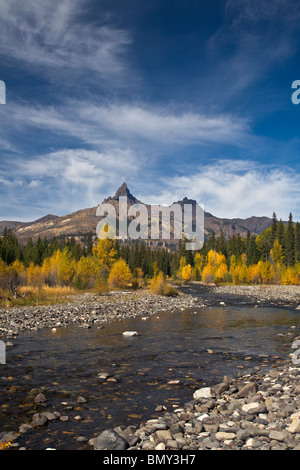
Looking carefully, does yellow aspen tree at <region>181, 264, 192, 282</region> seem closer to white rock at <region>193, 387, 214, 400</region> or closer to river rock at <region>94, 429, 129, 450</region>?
white rock at <region>193, 387, 214, 400</region>

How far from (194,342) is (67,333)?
850cm

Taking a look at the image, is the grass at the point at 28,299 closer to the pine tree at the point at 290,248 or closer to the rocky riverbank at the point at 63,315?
the rocky riverbank at the point at 63,315

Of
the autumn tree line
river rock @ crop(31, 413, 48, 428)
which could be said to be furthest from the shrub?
river rock @ crop(31, 413, 48, 428)

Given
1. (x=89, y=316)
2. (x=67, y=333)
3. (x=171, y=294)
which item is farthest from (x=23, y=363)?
(x=171, y=294)

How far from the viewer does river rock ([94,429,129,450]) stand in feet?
23.1

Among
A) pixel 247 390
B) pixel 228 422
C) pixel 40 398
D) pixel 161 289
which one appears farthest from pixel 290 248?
pixel 40 398

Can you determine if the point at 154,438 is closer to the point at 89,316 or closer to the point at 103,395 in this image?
the point at 103,395

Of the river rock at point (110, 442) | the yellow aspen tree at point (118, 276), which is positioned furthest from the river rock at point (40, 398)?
the yellow aspen tree at point (118, 276)

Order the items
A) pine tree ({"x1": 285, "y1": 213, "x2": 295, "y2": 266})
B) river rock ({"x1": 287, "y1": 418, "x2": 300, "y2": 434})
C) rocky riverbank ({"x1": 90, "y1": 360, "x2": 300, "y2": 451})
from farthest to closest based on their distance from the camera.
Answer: pine tree ({"x1": 285, "y1": 213, "x2": 295, "y2": 266})
river rock ({"x1": 287, "y1": 418, "x2": 300, "y2": 434})
rocky riverbank ({"x1": 90, "y1": 360, "x2": 300, "y2": 451})

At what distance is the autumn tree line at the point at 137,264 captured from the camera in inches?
2071

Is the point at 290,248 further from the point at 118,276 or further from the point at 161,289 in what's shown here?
the point at 118,276

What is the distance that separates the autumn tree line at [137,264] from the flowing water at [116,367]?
22161 millimetres

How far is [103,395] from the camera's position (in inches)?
417

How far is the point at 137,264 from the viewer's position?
110 m
